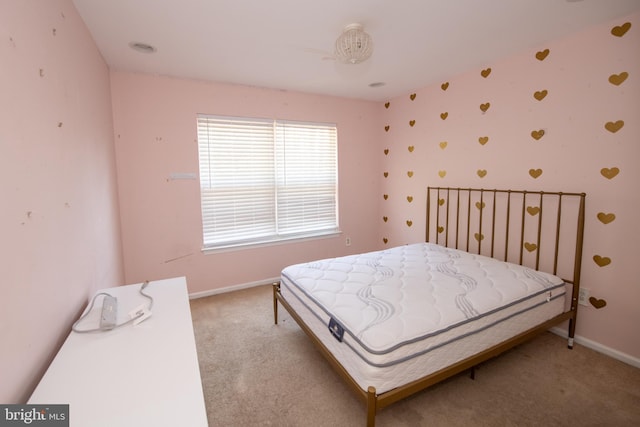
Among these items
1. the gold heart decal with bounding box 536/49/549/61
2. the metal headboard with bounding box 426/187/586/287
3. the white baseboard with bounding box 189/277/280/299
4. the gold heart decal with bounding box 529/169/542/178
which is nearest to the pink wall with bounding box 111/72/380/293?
the white baseboard with bounding box 189/277/280/299

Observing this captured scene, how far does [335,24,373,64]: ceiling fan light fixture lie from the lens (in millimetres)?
1800

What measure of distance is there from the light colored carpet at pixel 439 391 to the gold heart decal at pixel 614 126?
1.62m

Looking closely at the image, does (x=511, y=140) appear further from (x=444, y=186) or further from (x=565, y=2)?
(x=565, y=2)

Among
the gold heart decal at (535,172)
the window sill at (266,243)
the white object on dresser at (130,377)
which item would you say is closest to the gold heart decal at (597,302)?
the gold heart decal at (535,172)

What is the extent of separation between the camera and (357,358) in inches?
57.1

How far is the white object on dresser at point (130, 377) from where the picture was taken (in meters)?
0.81

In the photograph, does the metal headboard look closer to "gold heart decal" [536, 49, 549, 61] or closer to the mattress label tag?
"gold heart decal" [536, 49, 549, 61]

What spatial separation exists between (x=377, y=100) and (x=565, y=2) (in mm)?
2339

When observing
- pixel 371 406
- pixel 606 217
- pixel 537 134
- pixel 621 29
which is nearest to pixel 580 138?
pixel 537 134

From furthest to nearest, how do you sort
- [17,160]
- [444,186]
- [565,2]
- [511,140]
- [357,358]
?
[444,186]
[511,140]
[565,2]
[357,358]
[17,160]

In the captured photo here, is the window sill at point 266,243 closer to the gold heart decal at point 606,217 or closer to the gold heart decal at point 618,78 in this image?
the gold heart decal at point 606,217

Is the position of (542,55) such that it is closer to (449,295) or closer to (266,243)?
(449,295)

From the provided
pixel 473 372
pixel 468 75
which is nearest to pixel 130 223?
pixel 473 372

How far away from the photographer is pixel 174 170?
9.79 feet
